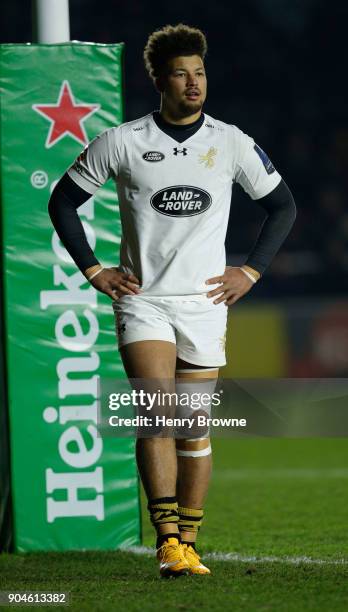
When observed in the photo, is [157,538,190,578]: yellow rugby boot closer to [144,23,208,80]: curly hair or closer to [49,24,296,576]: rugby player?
[49,24,296,576]: rugby player

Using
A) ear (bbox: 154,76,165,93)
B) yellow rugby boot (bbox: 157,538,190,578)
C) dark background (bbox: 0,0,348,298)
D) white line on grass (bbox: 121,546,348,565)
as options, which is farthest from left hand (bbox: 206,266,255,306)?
dark background (bbox: 0,0,348,298)

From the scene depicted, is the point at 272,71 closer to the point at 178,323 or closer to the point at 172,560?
the point at 178,323

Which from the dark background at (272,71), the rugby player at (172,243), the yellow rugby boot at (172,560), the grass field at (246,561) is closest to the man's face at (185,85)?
the rugby player at (172,243)

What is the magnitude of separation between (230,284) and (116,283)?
39 centimetres

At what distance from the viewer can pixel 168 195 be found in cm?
402

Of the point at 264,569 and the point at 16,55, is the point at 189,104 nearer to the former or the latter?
the point at 16,55

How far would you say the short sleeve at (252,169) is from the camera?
4.16 meters

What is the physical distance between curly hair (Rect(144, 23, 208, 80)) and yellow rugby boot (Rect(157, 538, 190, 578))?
1.59 meters

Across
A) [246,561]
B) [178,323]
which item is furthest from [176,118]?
[246,561]

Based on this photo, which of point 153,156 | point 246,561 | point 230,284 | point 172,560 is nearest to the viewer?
point 172,560

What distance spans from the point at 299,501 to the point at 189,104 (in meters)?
3.44

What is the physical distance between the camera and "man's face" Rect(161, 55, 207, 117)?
13.3 ft

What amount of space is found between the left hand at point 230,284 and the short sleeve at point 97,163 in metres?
0.51

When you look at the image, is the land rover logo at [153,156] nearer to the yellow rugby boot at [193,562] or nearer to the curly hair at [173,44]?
the curly hair at [173,44]
